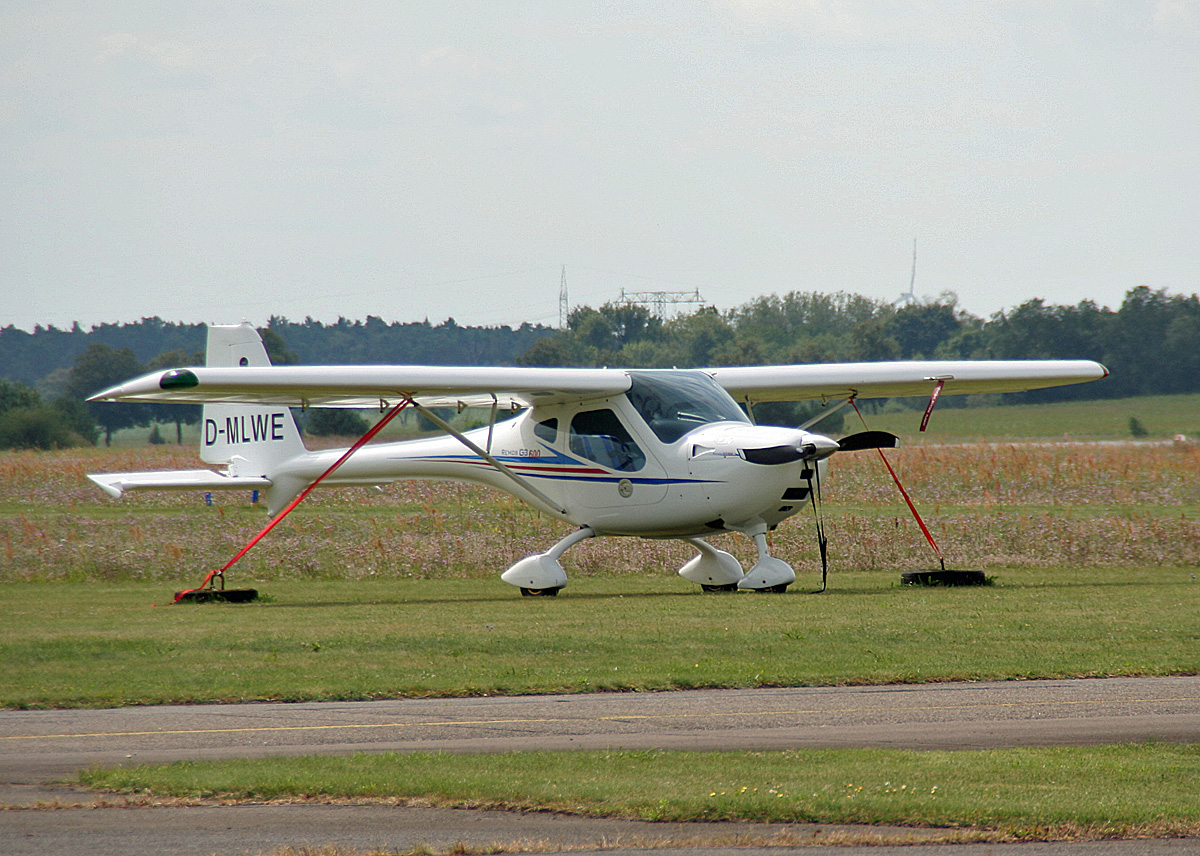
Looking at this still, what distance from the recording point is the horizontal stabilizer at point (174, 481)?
18.7 m

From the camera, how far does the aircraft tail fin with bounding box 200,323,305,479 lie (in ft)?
68.5

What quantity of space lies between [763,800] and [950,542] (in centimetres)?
1535

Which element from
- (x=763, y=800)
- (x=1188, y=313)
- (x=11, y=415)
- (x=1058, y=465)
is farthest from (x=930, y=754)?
(x=1188, y=313)

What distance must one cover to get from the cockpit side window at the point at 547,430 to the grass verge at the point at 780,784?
1055 cm

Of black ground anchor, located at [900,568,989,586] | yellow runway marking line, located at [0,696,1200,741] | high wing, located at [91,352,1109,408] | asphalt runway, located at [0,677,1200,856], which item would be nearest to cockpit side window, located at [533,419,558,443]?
high wing, located at [91,352,1109,408]

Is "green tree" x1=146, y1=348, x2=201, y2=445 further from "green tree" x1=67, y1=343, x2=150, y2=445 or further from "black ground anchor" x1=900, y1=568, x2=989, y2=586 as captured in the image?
"black ground anchor" x1=900, y1=568, x2=989, y2=586

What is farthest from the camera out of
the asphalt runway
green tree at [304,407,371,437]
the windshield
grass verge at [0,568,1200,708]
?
green tree at [304,407,371,437]

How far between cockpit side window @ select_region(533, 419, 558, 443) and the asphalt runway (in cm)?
853

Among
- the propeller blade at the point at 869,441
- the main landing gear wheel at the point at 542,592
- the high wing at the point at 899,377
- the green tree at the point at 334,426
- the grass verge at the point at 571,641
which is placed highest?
the high wing at the point at 899,377

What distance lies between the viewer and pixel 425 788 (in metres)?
7.16

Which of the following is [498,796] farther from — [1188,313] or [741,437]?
[1188,313]

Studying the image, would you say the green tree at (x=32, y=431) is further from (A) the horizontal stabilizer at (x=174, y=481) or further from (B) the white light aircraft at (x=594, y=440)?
(B) the white light aircraft at (x=594, y=440)

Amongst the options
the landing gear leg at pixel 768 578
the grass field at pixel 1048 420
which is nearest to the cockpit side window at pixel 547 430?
the landing gear leg at pixel 768 578

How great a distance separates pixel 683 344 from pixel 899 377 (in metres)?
84.7
